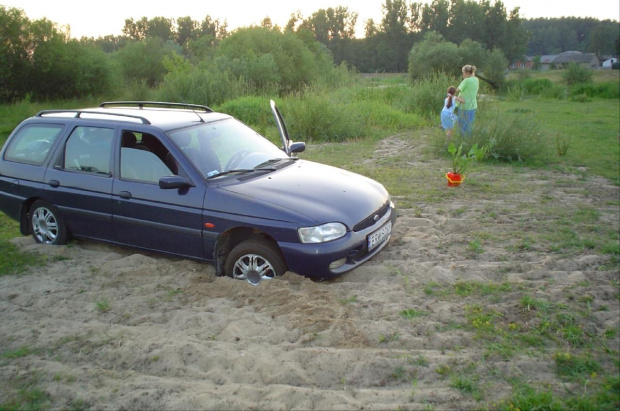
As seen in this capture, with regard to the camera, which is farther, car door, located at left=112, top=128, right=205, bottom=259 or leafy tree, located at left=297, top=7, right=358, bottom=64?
leafy tree, located at left=297, top=7, right=358, bottom=64

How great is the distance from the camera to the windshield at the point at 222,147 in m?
5.73

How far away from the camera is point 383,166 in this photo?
11219 mm

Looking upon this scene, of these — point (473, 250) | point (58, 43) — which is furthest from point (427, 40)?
point (473, 250)

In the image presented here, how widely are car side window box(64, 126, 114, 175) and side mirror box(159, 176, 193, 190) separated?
103 cm

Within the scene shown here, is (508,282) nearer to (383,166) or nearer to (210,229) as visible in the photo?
(210,229)

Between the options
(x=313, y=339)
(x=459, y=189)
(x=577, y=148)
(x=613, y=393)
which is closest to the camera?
(x=613, y=393)

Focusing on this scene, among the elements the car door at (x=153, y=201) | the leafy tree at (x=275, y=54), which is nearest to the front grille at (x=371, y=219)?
the car door at (x=153, y=201)

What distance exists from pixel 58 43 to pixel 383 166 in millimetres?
25092

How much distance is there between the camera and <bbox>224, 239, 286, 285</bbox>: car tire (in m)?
5.11

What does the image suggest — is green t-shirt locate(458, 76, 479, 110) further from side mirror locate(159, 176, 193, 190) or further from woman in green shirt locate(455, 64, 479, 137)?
side mirror locate(159, 176, 193, 190)

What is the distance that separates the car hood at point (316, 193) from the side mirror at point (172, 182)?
37 cm

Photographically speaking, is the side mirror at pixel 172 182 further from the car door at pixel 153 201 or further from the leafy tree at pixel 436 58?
the leafy tree at pixel 436 58

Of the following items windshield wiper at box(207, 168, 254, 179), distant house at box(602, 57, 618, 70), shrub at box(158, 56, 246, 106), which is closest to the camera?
A: windshield wiper at box(207, 168, 254, 179)

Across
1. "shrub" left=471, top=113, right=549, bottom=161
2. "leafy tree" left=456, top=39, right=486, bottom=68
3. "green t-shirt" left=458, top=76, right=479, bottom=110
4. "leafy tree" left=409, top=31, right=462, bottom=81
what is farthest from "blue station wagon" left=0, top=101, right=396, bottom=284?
"leafy tree" left=456, top=39, right=486, bottom=68
